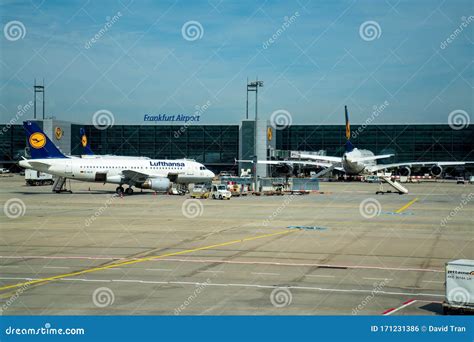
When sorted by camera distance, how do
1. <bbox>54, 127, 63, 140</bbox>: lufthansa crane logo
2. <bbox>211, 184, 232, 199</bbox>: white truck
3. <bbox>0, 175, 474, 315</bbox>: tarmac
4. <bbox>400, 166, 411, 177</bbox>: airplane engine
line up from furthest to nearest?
<bbox>54, 127, 63, 140</bbox>: lufthansa crane logo, <bbox>400, 166, 411, 177</bbox>: airplane engine, <bbox>211, 184, 232, 199</bbox>: white truck, <bbox>0, 175, 474, 315</bbox>: tarmac

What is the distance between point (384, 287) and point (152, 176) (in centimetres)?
5558

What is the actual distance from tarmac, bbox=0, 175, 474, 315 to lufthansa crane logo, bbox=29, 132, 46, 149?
82.3ft

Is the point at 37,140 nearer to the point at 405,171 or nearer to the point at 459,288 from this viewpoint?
the point at 459,288

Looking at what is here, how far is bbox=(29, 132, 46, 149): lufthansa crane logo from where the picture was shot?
6900 centimetres

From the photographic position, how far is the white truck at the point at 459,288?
49.5 feet

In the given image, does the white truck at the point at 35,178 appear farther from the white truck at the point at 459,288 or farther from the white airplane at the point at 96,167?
the white truck at the point at 459,288

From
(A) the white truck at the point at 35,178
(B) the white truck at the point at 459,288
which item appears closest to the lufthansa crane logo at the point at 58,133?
(A) the white truck at the point at 35,178

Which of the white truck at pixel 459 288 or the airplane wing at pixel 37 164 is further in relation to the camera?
the airplane wing at pixel 37 164

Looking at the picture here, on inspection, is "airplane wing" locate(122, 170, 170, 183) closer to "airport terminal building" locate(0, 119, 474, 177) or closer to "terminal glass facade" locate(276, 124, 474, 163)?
"airport terminal building" locate(0, 119, 474, 177)

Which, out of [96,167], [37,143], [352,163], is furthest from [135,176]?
[352,163]

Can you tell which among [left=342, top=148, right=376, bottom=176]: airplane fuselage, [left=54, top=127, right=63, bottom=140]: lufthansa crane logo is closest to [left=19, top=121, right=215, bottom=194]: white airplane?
[left=342, top=148, right=376, bottom=176]: airplane fuselage

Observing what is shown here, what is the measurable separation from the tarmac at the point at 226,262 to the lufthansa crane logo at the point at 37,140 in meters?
25.1

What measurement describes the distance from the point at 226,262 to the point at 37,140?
52114mm

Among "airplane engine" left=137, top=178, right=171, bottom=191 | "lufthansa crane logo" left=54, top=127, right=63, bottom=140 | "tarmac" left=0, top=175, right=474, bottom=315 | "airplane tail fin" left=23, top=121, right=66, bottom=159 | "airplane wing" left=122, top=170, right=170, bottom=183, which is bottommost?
"tarmac" left=0, top=175, right=474, bottom=315
